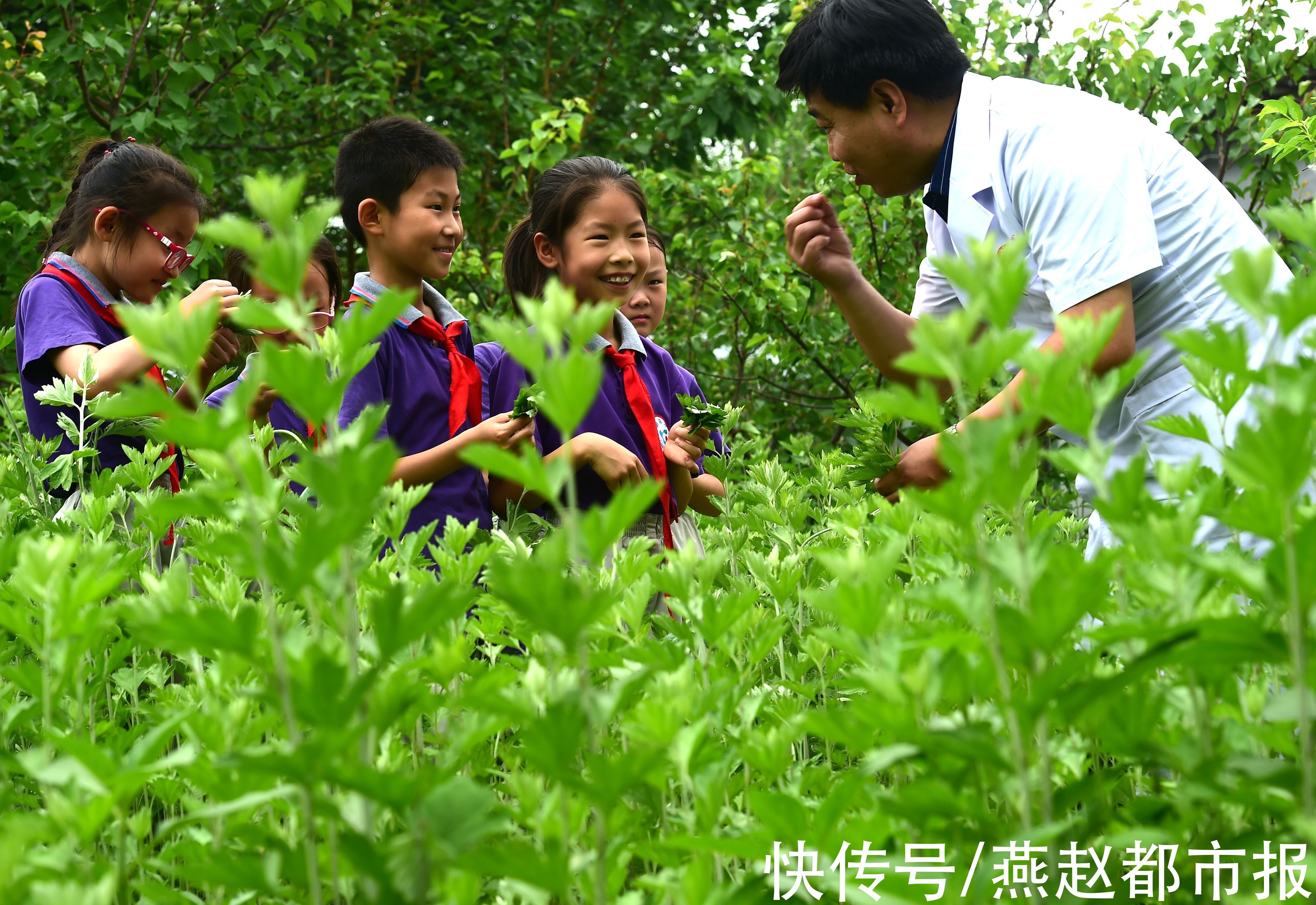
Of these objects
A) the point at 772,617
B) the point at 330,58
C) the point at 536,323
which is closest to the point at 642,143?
the point at 330,58

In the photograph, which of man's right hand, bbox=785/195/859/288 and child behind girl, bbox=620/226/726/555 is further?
child behind girl, bbox=620/226/726/555

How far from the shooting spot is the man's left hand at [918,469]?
196 centimetres

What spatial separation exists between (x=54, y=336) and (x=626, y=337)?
1471 mm

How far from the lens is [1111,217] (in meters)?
2.09

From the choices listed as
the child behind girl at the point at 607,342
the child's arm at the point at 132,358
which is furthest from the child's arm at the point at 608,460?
the child's arm at the point at 132,358

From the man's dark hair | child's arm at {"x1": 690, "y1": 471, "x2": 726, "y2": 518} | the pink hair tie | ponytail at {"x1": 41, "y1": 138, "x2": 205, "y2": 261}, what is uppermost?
the man's dark hair

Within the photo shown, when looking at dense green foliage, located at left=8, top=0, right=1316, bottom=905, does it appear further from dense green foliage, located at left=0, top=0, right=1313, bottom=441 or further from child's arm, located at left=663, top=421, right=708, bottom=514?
dense green foliage, located at left=0, top=0, right=1313, bottom=441

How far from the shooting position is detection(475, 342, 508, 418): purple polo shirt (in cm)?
330

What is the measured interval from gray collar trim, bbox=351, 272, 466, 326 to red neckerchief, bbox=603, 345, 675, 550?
49 centimetres

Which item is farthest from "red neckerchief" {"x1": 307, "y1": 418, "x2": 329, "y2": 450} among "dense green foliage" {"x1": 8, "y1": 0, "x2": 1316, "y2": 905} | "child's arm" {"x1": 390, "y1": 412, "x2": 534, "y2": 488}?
"child's arm" {"x1": 390, "y1": 412, "x2": 534, "y2": 488}

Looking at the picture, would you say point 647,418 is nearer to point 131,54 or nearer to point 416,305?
point 416,305

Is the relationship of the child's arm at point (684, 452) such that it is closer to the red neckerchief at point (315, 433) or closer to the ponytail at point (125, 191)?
the red neckerchief at point (315, 433)

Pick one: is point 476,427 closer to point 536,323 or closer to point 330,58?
point 536,323

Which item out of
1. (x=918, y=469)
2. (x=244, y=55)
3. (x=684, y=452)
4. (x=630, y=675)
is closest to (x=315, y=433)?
(x=630, y=675)
